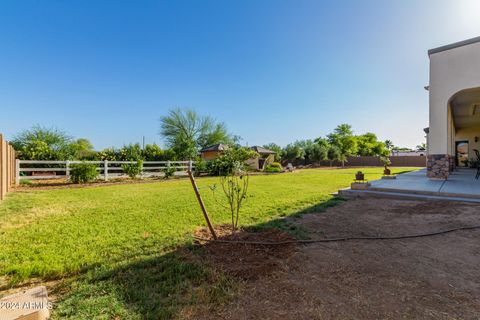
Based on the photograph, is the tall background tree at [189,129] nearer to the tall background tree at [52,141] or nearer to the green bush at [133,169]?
the tall background tree at [52,141]

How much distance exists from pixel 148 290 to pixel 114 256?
1000 mm

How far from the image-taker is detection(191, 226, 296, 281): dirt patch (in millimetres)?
2225

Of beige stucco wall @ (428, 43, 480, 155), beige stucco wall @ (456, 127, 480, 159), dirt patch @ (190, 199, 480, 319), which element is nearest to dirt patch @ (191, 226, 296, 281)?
dirt patch @ (190, 199, 480, 319)

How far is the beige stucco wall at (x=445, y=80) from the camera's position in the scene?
6867mm

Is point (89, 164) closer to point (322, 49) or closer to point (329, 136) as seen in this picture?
point (322, 49)

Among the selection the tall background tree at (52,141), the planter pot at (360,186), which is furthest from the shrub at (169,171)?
the planter pot at (360,186)

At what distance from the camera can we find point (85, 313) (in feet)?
5.30

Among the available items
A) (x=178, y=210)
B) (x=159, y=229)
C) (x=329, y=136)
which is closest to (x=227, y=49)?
(x=178, y=210)

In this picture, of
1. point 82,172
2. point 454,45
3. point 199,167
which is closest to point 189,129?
point 199,167

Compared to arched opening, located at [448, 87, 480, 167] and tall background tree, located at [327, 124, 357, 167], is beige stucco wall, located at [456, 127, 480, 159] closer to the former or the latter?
arched opening, located at [448, 87, 480, 167]

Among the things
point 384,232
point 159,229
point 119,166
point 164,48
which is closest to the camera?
point 384,232

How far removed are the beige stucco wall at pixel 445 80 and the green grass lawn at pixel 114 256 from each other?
5.77 meters

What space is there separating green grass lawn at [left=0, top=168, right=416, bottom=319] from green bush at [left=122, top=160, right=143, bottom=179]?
7253mm

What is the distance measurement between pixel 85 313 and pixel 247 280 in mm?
1304
